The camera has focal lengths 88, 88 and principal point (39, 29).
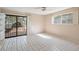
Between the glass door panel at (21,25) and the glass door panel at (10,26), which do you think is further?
the glass door panel at (21,25)

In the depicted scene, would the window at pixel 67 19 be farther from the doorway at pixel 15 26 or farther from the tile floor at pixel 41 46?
the doorway at pixel 15 26

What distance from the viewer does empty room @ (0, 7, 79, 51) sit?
17.3 ft

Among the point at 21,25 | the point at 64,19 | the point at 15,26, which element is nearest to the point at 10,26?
the point at 15,26

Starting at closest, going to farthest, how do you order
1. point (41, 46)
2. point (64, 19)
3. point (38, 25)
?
1. point (41, 46)
2. point (64, 19)
3. point (38, 25)

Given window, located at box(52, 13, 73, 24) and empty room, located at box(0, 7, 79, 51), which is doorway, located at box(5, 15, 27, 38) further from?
window, located at box(52, 13, 73, 24)

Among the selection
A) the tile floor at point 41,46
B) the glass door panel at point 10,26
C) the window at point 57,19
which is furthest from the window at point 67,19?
the glass door panel at point 10,26

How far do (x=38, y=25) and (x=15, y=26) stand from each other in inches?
98.5

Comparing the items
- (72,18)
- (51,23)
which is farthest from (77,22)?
(51,23)

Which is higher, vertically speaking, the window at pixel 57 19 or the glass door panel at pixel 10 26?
the window at pixel 57 19

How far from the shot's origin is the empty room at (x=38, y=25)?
5272 mm

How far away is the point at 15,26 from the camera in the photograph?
7.16 m

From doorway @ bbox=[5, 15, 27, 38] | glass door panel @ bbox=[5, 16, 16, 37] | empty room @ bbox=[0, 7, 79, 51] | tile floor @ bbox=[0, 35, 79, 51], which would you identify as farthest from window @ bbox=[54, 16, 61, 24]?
glass door panel @ bbox=[5, 16, 16, 37]

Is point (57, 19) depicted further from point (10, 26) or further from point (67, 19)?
point (10, 26)
